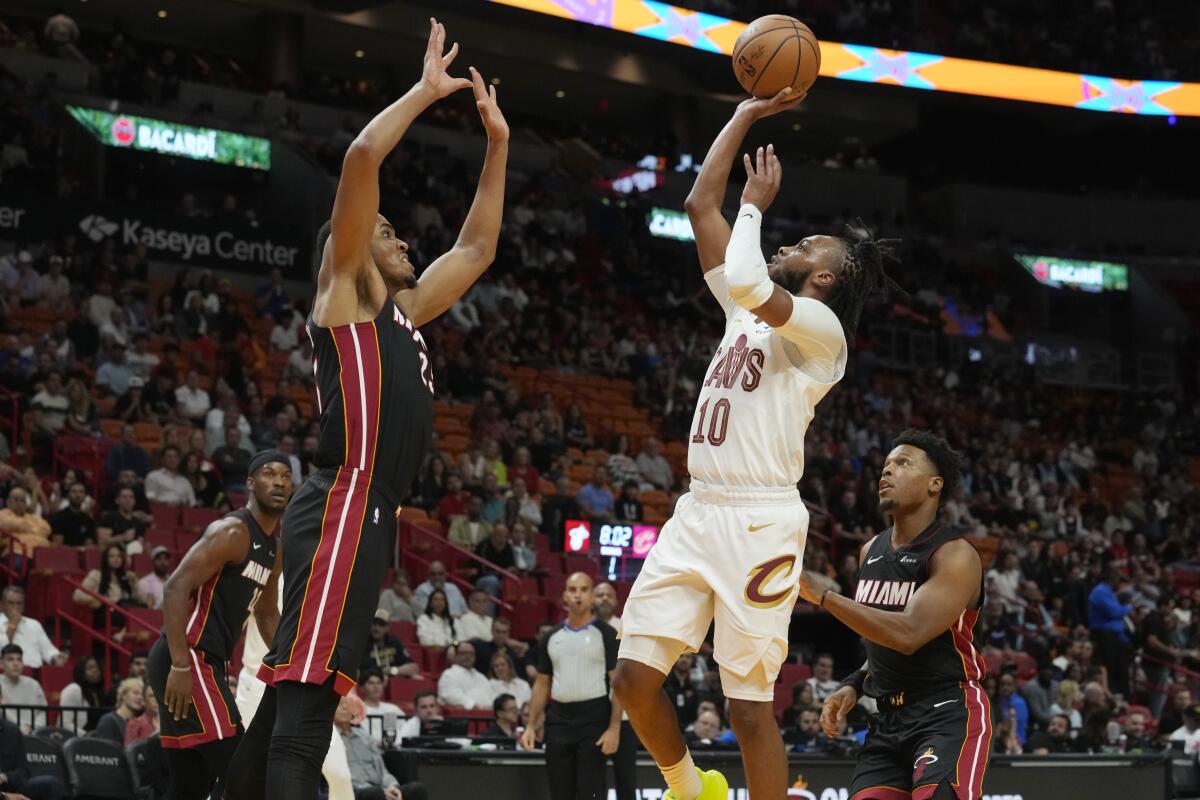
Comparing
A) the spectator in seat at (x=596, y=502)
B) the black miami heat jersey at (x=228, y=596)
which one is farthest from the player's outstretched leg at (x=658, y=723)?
the spectator in seat at (x=596, y=502)

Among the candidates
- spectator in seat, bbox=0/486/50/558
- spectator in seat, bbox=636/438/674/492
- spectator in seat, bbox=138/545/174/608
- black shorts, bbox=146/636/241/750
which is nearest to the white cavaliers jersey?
black shorts, bbox=146/636/241/750

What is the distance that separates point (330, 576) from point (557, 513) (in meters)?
13.3

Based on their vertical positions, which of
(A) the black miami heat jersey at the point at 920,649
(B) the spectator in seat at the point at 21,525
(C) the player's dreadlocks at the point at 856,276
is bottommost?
(A) the black miami heat jersey at the point at 920,649

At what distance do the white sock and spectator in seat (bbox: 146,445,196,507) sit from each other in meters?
10.5

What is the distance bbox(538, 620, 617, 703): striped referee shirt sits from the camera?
35.6 ft

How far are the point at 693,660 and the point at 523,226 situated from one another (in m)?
11.7

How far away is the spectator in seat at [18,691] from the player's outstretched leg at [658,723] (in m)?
7.26

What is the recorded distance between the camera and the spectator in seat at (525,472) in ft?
61.3

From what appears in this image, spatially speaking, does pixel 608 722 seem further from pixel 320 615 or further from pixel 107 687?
→ pixel 320 615

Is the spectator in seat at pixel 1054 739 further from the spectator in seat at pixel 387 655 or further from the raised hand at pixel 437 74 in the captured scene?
the raised hand at pixel 437 74

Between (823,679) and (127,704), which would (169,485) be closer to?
(127,704)

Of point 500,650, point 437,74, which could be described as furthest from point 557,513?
point 437,74

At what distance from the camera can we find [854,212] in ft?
111

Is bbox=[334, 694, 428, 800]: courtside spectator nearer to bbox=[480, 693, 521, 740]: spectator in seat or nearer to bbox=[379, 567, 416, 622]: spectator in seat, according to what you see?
bbox=[480, 693, 521, 740]: spectator in seat
